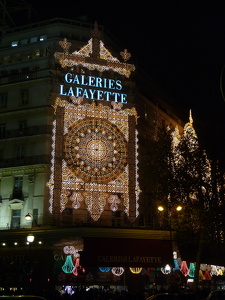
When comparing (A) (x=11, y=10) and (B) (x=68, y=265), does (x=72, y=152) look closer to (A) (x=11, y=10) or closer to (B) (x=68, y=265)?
(B) (x=68, y=265)

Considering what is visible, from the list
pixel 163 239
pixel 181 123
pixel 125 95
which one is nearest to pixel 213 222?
pixel 163 239

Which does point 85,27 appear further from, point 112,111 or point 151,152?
point 151,152

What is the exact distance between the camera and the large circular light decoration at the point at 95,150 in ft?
119

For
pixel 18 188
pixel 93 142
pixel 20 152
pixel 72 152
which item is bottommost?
pixel 18 188

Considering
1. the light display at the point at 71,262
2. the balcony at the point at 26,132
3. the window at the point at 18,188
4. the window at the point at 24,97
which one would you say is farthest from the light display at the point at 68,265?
the window at the point at 24,97

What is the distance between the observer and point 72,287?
111ft

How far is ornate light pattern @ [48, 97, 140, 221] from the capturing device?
35.4 metres

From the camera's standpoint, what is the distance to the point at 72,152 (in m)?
36.3

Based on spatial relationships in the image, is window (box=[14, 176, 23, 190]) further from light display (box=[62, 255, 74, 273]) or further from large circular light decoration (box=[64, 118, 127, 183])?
light display (box=[62, 255, 74, 273])

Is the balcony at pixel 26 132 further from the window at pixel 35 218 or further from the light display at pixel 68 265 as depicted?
the light display at pixel 68 265

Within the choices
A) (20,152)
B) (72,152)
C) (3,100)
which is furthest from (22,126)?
(72,152)

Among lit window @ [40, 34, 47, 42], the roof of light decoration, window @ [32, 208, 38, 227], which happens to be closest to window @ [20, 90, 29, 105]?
the roof of light decoration

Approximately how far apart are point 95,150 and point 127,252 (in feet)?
29.3

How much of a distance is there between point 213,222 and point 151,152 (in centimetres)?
695
